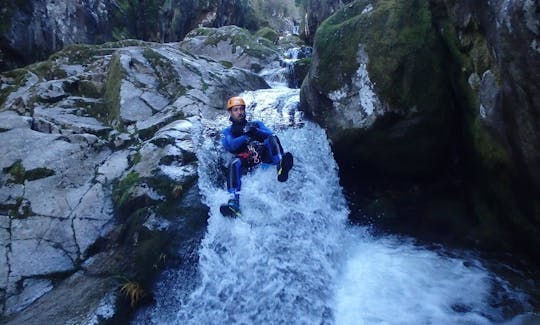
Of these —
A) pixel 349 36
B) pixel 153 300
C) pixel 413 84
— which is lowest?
pixel 153 300

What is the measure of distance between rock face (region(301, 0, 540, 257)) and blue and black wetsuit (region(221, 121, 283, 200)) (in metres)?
1.79

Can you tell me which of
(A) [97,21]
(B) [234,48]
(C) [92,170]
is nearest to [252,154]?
(C) [92,170]

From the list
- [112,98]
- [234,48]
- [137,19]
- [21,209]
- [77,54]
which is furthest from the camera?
[137,19]

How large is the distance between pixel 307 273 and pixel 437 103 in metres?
3.98

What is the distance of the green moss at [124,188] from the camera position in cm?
639

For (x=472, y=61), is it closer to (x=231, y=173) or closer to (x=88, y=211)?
(x=231, y=173)

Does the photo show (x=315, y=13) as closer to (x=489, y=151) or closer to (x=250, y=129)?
(x=250, y=129)

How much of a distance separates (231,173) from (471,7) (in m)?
4.67

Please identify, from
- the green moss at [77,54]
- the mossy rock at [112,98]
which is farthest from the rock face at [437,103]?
the green moss at [77,54]

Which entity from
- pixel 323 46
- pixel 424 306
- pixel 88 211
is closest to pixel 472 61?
pixel 323 46

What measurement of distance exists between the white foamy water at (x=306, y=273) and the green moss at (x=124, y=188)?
1.27m

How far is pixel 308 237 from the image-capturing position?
20.8 feet

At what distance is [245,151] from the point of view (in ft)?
22.1

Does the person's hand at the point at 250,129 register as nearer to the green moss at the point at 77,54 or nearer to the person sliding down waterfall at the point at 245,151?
the person sliding down waterfall at the point at 245,151
